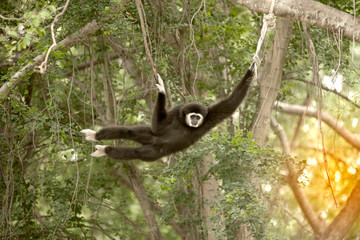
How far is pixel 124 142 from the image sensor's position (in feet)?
28.1

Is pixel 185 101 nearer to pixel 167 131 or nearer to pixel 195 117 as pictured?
pixel 167 131

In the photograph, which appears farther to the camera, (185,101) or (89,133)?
(185,101)

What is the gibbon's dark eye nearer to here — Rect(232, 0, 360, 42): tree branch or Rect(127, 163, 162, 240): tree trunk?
Rect(232, 0, 360, 42): tree branch

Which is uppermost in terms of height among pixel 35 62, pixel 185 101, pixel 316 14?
pixel 316 14

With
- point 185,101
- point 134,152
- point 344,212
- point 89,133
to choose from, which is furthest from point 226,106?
point 344,212

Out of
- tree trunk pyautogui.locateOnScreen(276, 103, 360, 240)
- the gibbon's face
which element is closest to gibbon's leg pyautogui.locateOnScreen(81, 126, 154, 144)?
the gibbon's face

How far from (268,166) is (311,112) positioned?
4709 mm

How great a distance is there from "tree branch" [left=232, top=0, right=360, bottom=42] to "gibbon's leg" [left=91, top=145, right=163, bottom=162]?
2007 millimetres

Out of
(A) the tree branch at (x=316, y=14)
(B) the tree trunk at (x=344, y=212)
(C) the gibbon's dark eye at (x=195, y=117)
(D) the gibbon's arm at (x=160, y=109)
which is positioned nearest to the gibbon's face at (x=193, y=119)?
(C) the gibbon's dark eye at (x=195, y=117)

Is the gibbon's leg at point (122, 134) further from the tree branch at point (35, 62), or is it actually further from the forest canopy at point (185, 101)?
the tree branch at point (35, 62)

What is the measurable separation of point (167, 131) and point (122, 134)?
496mm

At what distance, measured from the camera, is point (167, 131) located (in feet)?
16.4

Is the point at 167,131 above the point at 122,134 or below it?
above

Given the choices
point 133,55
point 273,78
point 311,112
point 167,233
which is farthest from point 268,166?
point 167,233
